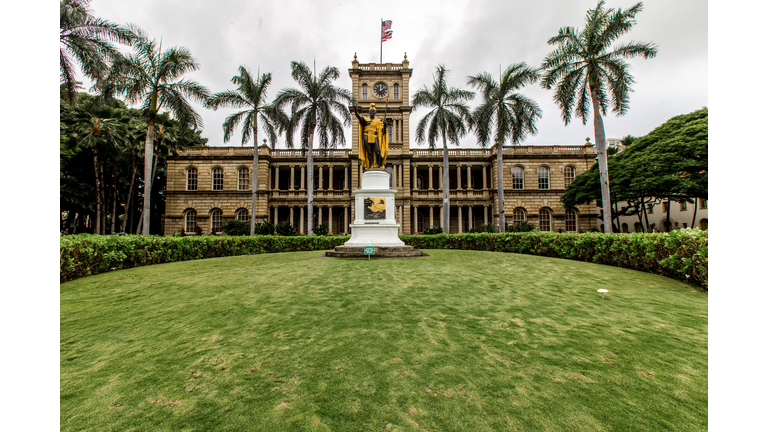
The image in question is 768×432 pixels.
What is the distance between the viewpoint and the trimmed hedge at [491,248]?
5866 mm

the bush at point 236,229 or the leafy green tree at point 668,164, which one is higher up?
the leafy green tree at point 668,164

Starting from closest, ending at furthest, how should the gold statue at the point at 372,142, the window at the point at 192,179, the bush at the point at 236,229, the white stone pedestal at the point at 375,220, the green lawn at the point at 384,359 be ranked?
the green lawn at the point at 384,359 → the white stone pedestal at the point at 375,220 → the gold statue at the point at 372,142 → the bush at the point at 236,229 → the window at the point at 192,179

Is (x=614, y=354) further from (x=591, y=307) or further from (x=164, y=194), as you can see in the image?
(x=164, y=194)

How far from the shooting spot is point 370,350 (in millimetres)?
3035

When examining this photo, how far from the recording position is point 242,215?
28.2 metres

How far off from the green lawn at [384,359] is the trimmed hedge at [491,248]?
2.95 feet

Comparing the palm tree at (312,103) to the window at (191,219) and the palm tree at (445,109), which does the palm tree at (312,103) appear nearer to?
the palm tree at (445,109)

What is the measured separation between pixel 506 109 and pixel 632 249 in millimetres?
12387

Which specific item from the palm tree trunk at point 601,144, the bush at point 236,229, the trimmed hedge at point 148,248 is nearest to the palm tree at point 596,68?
the palm tree trunk at point 601,144

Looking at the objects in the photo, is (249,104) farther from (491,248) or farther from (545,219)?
(545,219)

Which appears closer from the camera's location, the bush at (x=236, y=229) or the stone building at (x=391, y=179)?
the bush at (x=236, y=229)

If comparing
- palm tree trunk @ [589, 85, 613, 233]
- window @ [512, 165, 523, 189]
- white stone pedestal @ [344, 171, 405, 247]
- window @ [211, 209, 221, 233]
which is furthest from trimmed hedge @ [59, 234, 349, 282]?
window @ [512, 165, 523, 189]

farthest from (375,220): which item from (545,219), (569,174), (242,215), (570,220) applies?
(569,174)

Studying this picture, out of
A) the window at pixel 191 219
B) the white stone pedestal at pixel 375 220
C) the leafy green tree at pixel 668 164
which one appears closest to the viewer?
the white stone pedestal at pixel 375 220
